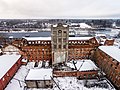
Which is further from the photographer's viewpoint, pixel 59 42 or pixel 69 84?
pixel 59 42

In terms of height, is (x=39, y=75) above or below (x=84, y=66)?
above

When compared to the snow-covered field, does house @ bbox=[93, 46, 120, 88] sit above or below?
above

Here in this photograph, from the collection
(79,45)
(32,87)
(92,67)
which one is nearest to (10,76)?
(32,87)

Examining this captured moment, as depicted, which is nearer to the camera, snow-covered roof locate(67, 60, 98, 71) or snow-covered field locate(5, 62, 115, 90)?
snow-covered field locate(5, 62, 115, 90)

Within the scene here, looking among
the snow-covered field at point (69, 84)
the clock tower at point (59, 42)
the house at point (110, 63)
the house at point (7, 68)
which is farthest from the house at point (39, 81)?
the house at point (110, 63)

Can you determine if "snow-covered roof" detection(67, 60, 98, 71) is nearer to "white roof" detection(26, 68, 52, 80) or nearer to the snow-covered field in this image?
the snow-covered field

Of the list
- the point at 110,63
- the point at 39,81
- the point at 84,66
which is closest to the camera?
the point at 39,81

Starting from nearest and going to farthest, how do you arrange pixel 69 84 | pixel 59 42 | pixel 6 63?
1. pixel 69 84
2. pixel 6 63
3. pixel 59 42

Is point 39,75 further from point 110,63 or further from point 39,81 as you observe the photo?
point 110,63

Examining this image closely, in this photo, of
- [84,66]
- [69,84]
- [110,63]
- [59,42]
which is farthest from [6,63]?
[110,63]

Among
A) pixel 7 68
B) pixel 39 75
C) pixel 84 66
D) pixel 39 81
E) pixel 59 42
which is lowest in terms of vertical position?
pixel 39 81

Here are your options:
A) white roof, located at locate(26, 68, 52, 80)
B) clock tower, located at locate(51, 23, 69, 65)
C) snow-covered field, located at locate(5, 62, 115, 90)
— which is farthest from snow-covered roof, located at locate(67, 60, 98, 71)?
white roof, located at locate(26, 68, 52, 80)

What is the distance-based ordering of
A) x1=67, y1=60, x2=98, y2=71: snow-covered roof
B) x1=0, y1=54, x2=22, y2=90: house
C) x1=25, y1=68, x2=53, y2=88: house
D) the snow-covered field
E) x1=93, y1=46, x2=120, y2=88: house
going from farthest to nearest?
x1=67, y1=60, x2=98, y2=71: snow-covered roof < x1=93, y1=46, x2=120, y2=88: house < x1=25, y1=68, x2=53, y2=88: house < the snow-covered field < x1=0, y1=54, x2=22, y2=90: house
